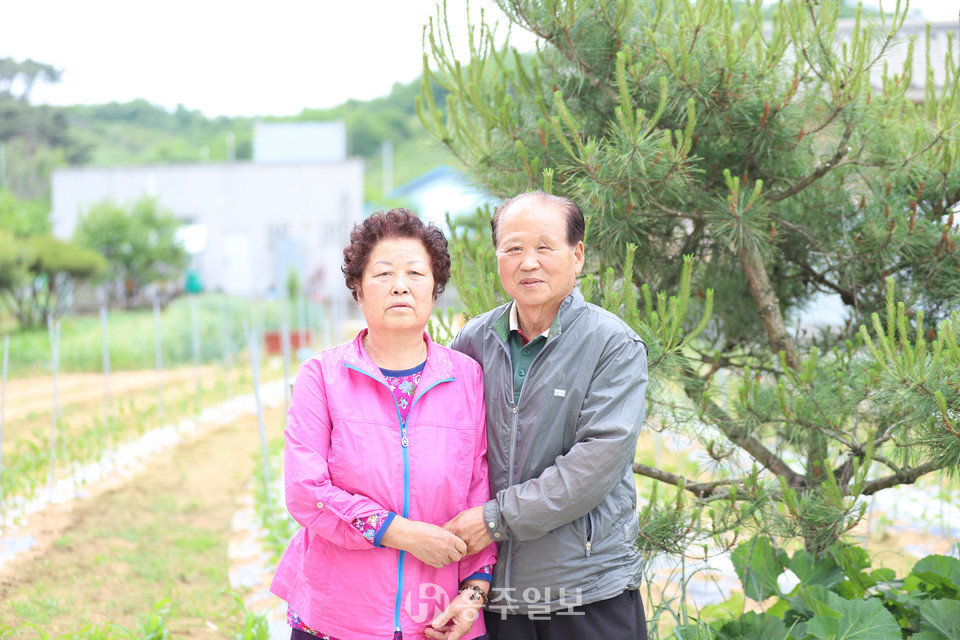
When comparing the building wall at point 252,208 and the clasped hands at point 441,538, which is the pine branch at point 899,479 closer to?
the clasped hands at point 441,538

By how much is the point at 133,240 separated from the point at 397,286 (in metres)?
17.0

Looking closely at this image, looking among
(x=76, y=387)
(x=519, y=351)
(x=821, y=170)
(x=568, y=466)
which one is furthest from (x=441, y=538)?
(x=76, y=387)

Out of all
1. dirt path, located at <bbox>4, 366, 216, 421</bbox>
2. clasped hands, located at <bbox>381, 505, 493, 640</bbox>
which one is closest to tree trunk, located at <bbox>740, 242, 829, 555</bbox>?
clasped hands, located at <bbox>381, 505, 493, 640</bbox>

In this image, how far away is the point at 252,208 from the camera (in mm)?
21625

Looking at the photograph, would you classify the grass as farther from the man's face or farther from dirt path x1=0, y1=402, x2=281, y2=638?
the man's face

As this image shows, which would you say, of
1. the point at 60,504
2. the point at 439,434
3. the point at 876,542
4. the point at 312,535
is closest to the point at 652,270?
the point at 439,434

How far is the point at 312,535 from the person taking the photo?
175 cm

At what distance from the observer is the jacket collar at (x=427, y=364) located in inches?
66.6

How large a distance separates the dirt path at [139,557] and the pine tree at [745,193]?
7.29 feet

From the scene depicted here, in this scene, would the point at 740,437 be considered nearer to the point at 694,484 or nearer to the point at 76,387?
the point at 694,484

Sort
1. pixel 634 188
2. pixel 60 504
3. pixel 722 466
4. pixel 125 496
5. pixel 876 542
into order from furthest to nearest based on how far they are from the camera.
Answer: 1. pixel 125 496
2. pixel 60 504
3. pixel 876 542
4. pixel 722 466
5. pixel 634 188

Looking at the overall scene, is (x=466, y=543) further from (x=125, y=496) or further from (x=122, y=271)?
(x=122, y=271)

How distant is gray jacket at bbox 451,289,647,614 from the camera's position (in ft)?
5.31

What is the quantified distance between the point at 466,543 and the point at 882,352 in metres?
1.30
